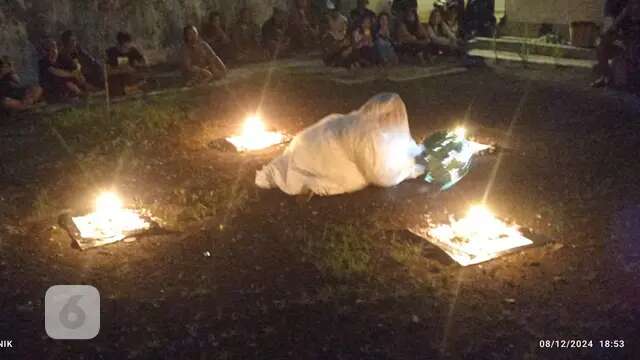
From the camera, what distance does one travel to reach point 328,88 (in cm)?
1236

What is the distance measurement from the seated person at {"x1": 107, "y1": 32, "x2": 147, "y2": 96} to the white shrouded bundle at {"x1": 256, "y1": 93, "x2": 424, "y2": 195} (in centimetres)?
612

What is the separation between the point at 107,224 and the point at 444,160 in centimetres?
345

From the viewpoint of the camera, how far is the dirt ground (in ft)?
15.0

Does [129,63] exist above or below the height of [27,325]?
above

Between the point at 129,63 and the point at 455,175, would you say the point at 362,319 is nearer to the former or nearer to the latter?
the point at 455,175

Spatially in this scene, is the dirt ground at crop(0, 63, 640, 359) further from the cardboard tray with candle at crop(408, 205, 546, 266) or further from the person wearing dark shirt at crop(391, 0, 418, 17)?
the person wearing dark shirt at crop(391, 0, 418, 17)

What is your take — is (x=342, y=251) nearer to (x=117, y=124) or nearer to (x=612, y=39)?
(x=117, y=124)

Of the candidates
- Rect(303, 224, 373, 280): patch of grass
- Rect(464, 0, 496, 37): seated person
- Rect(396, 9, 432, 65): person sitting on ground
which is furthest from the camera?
Rect(464, 0, 496, 37): seated person

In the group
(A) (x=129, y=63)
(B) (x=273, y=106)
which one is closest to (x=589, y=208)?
(B) (x=273, y=106)

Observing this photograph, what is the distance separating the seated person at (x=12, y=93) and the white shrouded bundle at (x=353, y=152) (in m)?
5.76

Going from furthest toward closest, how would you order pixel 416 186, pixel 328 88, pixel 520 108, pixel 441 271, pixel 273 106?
pixel 328 88 → pixel 273 106 → pixel 520 108 → pixel 416 186 → pixel 441 271

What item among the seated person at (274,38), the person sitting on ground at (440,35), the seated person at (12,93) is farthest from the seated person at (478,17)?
the seated person at (12,93)

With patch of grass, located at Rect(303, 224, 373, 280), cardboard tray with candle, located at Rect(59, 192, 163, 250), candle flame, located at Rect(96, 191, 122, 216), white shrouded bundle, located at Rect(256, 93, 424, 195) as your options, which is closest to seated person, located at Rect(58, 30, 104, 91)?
candle flame, located at Rect(96, 191, 122, 216)

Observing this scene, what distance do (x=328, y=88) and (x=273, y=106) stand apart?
1535mm
